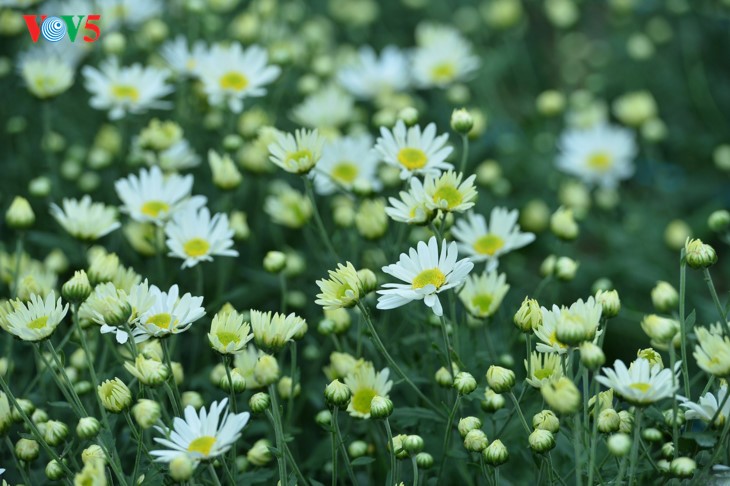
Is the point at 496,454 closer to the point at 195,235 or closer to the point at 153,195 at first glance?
the point at 195,235

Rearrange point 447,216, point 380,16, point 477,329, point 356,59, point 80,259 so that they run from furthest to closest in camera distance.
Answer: point 380,16, point 356,59, point 80,259, point 477,329, point 447,216

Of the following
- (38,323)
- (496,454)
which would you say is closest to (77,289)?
(38,323)

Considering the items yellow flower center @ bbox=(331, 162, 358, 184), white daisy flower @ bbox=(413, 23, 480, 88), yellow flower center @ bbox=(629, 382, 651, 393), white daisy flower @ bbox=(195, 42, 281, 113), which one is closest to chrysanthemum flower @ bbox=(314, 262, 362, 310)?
yellow flower center @ bbox=(629, 382, 651, 393)

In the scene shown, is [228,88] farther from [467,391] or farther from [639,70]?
[639,70]

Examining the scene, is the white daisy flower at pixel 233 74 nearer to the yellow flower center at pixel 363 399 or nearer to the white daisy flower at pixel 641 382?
the yellow flower center at pixel 363 399

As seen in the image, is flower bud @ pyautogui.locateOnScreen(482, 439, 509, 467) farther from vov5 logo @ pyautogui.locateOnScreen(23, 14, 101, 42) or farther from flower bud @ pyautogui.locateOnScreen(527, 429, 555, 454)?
vov5 logo @ pyautogui.locateOnScreen(23, 14, 101, 42)

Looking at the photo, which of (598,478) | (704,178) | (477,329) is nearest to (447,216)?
(477,329)

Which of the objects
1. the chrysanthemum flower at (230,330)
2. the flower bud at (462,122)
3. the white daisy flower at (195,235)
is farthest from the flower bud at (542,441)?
the white daisy flower at (195,235)
